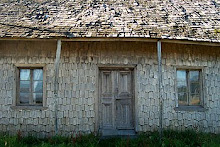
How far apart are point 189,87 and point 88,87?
369 centimetres

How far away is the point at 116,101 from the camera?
7465mm

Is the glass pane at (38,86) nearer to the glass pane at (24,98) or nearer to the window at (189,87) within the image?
the glass pane at (24,98)

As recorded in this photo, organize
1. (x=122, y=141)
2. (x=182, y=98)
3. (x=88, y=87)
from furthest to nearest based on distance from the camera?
(x=182, y=98) < (x=88, y=87) < (x=122, y=141)

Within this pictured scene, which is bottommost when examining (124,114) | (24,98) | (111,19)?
(124,114)

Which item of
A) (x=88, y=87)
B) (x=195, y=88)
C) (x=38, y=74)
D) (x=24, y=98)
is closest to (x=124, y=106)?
(x=88, y=87)

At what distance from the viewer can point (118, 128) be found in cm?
738

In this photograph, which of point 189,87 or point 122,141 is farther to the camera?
point 189,87

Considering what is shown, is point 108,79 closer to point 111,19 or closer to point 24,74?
point 111,19

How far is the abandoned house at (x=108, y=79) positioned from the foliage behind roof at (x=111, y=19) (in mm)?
40

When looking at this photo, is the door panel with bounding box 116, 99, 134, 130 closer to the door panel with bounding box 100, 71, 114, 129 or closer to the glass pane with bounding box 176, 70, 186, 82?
the door panel with bounding box 100, 71, 114, 129

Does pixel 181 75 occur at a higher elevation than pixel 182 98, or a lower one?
higher

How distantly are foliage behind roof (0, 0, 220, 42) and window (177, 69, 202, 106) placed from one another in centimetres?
159

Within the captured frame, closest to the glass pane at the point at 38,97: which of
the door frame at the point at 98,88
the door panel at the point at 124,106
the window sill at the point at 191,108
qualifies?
the door frame at the point at 98,88

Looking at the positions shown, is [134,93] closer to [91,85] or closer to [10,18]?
[91,85]
